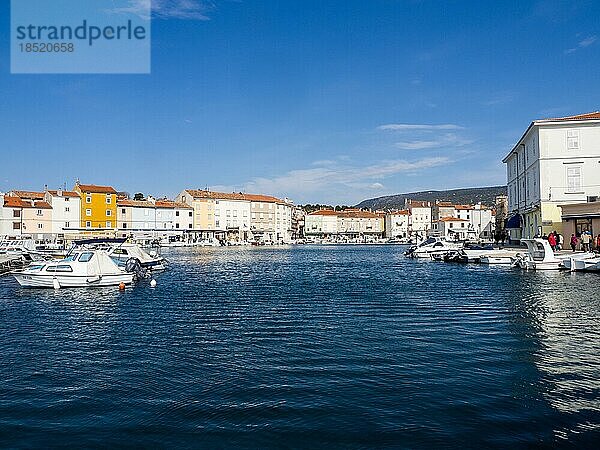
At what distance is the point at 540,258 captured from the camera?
3531 centimetres

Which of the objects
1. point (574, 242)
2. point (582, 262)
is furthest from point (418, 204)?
point (582, 262)

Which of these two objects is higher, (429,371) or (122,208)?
(122,208)

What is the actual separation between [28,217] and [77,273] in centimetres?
6564

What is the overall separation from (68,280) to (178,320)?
11956 millimetres

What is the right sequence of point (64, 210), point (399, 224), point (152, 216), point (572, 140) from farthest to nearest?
1. point (399, 224)
2. point (152, 216)
3. point (64, 210)
4. point (572, 140)

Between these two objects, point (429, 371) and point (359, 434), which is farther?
point (429, 371)

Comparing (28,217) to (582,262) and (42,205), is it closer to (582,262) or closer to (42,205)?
(42,205)

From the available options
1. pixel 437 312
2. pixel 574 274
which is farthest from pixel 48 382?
pixel 574 274

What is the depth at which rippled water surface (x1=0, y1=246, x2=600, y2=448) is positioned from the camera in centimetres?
782

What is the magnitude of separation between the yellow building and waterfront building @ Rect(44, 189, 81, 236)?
1521 mm

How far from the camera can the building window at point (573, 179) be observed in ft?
167

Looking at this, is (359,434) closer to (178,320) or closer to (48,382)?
(48,382)

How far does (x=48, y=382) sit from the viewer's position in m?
10.3

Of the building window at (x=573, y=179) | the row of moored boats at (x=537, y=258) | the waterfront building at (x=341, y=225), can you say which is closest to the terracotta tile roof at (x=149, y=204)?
Result: the waterfront building at (x=341, y=225)
